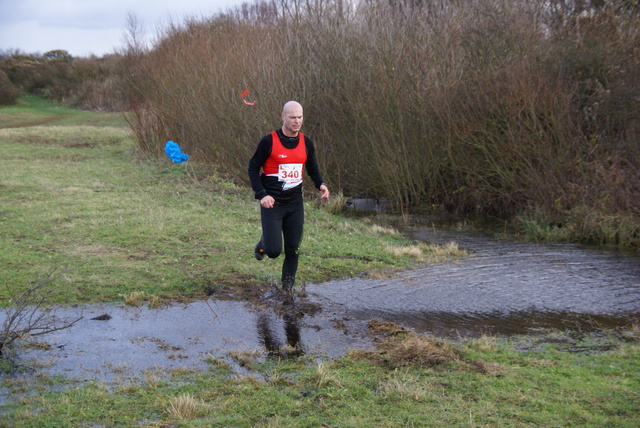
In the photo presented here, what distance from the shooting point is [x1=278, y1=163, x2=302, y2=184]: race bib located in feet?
22.5

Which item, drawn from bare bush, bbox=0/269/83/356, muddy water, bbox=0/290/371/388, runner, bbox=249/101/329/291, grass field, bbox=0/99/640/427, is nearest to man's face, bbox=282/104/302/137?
runner, bbox=249/101/329/291

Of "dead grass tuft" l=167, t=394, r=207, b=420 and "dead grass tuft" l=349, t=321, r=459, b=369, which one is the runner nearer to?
"dead grass tuft" l=349, t=321, r=459, b=369

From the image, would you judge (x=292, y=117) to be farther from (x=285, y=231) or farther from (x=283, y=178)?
(x=285, y=231)

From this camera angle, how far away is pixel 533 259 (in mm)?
10164

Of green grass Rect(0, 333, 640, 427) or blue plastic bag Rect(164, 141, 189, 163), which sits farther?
blue plastic bag Rect(164, 141, 189, 163)

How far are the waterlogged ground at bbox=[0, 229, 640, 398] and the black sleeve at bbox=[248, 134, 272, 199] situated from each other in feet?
4.09

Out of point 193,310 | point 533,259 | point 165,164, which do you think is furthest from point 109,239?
point 165,164

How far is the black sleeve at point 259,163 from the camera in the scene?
675cm

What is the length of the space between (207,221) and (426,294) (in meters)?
4.93

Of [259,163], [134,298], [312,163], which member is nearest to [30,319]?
[134,298]

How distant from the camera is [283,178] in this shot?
6918 millimetres

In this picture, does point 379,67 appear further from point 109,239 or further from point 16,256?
point 16,256

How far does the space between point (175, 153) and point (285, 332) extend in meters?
14.7

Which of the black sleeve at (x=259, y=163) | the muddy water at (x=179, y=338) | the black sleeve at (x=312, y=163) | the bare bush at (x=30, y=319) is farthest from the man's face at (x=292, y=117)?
the bare bush at (x=30, y=319)
